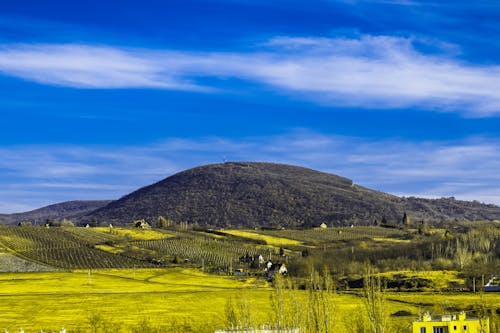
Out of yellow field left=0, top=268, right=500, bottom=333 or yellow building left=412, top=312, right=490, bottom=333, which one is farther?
yellow field left=0, top=268, right=500, bottom=333

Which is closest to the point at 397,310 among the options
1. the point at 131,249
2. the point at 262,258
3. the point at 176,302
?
the point at 176,302

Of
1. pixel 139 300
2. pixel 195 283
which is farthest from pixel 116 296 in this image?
pixel 195 283

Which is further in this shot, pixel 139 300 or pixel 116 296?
pixel 116 296

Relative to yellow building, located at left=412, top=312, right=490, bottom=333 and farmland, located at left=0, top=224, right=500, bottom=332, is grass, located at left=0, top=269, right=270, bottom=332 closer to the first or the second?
farmland, located at left=0, top=224, right=500, bottom=332

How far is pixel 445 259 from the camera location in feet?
562

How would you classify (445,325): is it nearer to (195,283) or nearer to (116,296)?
(116,296)

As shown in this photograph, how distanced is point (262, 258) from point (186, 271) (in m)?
27.0

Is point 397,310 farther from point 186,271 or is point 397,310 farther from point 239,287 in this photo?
point 186,271

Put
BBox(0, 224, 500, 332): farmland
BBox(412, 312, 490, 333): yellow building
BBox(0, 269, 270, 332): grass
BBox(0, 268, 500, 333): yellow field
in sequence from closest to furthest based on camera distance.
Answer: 1. BBox(412, 312, 490, 333): yellow building
2. BBox(0, 268, 500, 333): yellow field
3. BBox(0, 224, 500, 332): farmland
4. BBox(0, 269, 270, 332): grass

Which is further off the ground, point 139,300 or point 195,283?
point 195,283

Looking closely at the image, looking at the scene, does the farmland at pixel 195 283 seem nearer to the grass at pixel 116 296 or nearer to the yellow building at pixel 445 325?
the grass at pixel 116 296

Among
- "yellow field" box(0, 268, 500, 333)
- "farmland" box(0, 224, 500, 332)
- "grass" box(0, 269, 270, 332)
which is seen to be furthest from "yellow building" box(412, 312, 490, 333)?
"grass" box(0, 269, 270, 332)

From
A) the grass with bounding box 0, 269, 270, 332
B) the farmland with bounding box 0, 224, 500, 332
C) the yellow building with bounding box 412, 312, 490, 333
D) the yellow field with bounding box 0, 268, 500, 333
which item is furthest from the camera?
the grass with bounding box 0, 269, 270, 332

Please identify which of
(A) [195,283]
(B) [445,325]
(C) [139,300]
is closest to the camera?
(B) [445,325]
